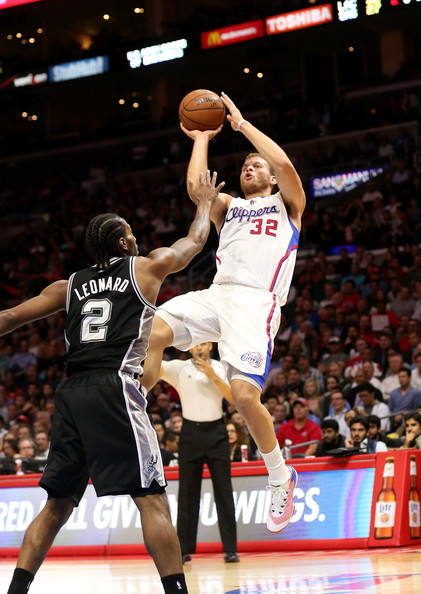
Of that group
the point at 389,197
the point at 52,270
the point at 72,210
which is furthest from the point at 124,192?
the point at 389,197

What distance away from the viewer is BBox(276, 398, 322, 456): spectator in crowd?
11234mm

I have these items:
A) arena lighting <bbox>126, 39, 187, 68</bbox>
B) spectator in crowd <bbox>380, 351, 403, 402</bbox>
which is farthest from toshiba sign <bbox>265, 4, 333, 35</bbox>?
spectator in crowd <bbox>380, 351, 403, 402</bbox>

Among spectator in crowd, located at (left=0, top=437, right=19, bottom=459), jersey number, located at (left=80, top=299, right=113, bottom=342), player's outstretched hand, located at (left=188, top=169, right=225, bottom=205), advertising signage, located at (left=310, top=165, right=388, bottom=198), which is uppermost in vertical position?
advertising signage, located at (left=310, top=165, right=388, bottom=198)

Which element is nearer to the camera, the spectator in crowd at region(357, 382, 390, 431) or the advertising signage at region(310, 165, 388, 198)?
the spectator in crowd at region(357, 382, 390, 431)

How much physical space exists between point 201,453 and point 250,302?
3476 mm

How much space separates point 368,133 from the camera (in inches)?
822

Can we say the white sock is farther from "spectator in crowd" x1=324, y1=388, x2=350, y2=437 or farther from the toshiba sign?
the toshiba sign

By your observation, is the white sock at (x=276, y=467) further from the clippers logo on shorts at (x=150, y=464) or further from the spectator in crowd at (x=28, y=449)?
the spectator in crowd at (x=28, y=449)

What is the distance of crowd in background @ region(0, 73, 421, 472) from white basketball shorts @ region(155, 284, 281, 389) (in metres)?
4.05

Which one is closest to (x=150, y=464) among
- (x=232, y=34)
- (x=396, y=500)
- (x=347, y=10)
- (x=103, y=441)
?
(x=103, y=441)

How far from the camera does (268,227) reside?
655cm

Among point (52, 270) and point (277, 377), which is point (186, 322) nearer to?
point (277, 377)

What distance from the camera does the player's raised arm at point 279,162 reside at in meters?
6.45

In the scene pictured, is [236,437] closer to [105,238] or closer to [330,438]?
[330,438]
